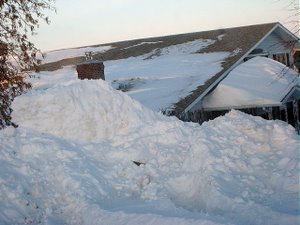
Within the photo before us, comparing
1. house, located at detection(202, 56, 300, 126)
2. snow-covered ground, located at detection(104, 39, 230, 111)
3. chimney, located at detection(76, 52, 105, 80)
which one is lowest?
house, located at detection(202, 56, 300, 126)

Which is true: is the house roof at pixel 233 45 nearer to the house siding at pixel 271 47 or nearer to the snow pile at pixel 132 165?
the house siding at pixel 271 47

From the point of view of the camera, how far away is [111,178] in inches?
298

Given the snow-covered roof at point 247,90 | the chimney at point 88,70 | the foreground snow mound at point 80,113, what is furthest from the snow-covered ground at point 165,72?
the foreground snow mound at point 80,113

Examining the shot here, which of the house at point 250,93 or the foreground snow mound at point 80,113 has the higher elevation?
the foreground snow mound at point 80,113

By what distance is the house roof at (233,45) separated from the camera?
53.9ft

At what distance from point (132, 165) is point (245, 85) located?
11.7 metres

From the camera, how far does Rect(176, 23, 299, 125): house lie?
16.8 meters

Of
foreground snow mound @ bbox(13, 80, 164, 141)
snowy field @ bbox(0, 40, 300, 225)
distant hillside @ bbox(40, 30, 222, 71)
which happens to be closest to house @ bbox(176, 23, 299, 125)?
distant hillside @ bbox(40, 30, 222, 71)

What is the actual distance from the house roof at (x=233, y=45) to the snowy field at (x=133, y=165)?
6.26m

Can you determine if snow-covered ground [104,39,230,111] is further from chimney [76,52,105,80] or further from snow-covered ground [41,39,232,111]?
chimney [76,52,105,80]

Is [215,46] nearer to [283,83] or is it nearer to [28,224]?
[283,83]

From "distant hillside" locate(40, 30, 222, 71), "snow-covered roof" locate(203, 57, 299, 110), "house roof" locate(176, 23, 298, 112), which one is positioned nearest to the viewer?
"house roof" locate(176, 23, 298, 112)

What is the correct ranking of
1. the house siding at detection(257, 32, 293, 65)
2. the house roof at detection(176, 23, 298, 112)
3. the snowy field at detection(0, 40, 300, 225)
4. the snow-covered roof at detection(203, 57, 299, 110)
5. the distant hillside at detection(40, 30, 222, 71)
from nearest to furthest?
the snowy field at detection(0, 40, 300, 225) < the house roof at detection(176, 23, 298, 112) < the snow-covered roof at detection(203, 57, 299, 110) < the house siding at detection(257, 32, 293, 65) < the distant hillside at detection(40, 30, 222, 71)

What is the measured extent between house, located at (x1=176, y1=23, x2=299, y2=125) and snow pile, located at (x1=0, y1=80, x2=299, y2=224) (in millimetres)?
5398
